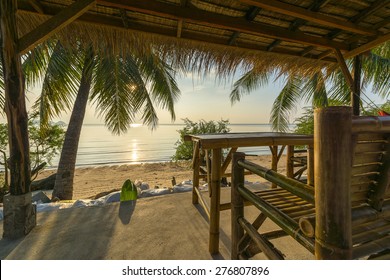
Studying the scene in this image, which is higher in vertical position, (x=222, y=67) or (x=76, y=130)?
(x=222, y=67)

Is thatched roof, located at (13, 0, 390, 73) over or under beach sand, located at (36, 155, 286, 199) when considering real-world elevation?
over

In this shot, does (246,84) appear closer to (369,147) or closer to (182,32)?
(182,32)

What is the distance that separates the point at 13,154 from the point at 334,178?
2.74 metres

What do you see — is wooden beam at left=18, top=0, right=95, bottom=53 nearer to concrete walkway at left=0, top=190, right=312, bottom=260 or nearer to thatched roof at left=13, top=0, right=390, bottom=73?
thatched roof at left=13, top=0, right=390, bottom=73

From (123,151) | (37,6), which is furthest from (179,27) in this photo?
(123,151)

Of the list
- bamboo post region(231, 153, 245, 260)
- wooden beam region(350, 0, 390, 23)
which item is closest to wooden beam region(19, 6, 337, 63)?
wooden beam region(350, 0, 390, 23)

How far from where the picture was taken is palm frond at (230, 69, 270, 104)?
25.0 ft

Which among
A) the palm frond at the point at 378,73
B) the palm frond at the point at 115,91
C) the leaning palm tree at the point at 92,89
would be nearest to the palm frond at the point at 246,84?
the palm frond at the point at 378,73

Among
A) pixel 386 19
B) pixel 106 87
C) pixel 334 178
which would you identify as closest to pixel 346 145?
pixel 334 178

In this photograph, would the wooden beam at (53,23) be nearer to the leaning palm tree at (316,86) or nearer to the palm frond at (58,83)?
the palm frond at (58,83)

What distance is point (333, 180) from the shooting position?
0.64 meters

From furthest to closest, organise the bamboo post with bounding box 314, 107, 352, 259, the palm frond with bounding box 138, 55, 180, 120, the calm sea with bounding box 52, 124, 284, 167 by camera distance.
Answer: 1. the calm sea with bounding box 52, 124, 284, 167
2. the palm frond with bounding box 138, 55, 180, 120
3. the bamboo post with bounding box 314, 107, 352, 259
